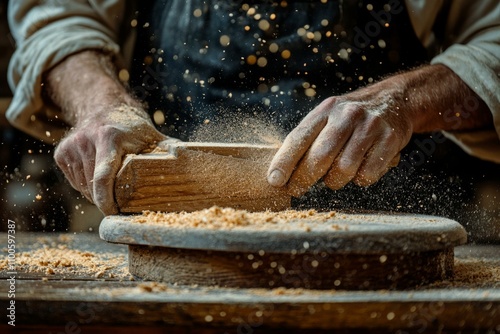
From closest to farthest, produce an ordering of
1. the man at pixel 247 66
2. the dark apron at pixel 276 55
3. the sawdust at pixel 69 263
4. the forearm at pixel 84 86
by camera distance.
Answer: the sawdust at pixel 69 263 < the man at pixel 247 66 < the forearm at pixel 84 86 < the dark apron at pixel 276 55

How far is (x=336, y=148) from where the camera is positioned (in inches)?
61.9

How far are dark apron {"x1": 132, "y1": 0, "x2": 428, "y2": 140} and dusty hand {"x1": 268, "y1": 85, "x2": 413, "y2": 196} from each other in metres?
0.48

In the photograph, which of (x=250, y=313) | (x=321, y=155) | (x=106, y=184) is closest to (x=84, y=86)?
(x=106, y=184)

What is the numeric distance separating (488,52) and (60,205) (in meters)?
2.05

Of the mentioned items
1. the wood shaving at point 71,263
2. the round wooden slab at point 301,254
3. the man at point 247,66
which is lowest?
the wood shaving at point 71,263

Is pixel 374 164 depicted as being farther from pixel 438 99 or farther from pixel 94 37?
pixel 94 37

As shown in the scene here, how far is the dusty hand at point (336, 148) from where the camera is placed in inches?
61.1

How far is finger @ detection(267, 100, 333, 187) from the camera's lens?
1.54 metres

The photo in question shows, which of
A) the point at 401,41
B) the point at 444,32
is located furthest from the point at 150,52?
the point at 444,32

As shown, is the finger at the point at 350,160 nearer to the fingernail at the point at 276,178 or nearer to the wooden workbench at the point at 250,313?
the fingernail at the point at 276,178

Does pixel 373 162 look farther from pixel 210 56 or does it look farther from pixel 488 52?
pixel 210 56

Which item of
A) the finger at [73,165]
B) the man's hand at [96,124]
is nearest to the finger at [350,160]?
the man's hand at [96,124]

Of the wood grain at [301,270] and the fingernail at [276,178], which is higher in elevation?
the wood grain at [301,270]

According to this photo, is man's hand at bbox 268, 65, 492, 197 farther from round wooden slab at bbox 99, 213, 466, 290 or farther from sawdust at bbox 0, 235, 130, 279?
sawdust at bbox 0, 235, 130, 279
